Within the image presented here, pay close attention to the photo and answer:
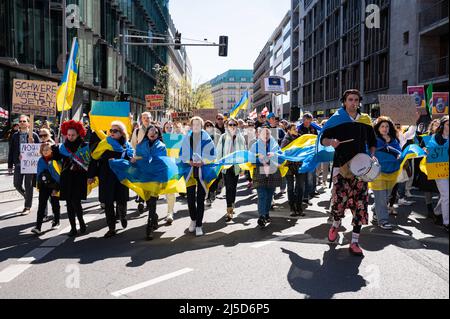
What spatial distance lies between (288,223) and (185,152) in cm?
228

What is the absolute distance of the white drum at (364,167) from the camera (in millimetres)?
5914

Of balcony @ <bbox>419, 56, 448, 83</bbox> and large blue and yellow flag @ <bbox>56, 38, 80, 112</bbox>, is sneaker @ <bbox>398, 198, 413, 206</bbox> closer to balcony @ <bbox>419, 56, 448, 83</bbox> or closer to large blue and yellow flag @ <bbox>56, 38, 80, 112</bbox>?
large blue and yellow flag @ <bbox>56, 38, 80, 112</bbox>

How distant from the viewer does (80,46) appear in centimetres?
2970

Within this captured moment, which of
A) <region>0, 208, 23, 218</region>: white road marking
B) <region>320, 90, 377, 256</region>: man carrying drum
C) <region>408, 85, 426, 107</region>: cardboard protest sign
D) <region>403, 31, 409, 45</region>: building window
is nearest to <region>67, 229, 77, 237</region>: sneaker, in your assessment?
<region>0, 208, 23, 218</region>: white road marking

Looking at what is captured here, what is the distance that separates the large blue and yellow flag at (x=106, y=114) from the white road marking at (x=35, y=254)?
146 inches

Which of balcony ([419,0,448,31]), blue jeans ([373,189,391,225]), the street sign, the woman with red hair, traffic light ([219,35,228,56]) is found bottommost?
blue jeans ([373,189,391,225])

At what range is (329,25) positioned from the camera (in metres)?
49.3

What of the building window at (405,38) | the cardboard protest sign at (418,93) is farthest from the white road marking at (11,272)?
the building window at (405,38)

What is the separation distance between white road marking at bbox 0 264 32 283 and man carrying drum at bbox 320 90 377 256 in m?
4.05

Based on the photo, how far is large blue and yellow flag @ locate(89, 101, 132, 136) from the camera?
32.2 feet

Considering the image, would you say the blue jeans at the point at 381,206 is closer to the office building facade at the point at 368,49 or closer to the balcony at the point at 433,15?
the office building facade at the point at 368,49

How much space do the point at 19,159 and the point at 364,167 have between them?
7.26 metres
